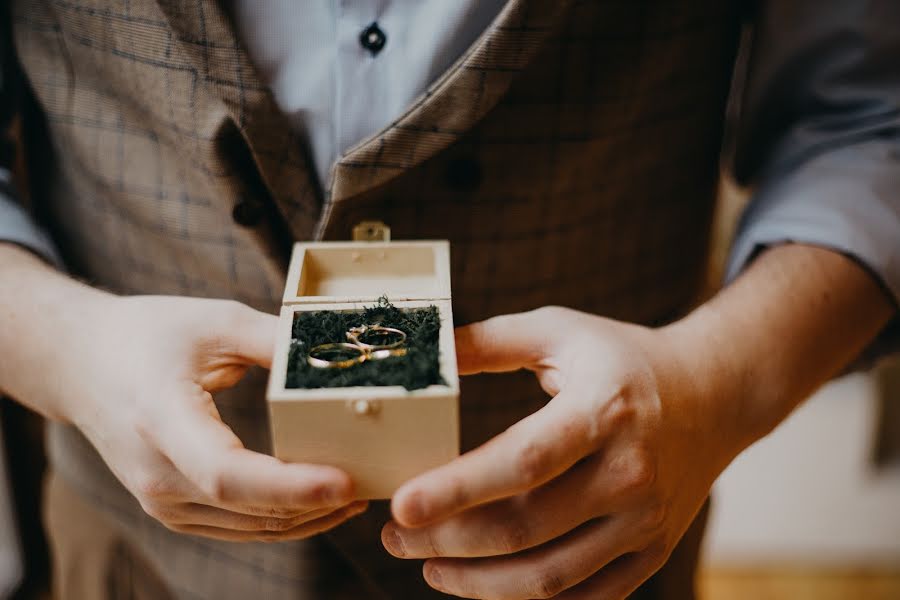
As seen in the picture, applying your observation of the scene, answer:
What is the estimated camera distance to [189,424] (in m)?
0.41

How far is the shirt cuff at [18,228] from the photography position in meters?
0.62

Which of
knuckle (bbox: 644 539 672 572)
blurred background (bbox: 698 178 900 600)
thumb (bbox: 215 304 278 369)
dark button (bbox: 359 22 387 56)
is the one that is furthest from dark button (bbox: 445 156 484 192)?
blurred background (bbox: 698 178 900 600)

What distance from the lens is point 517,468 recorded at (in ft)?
1.32

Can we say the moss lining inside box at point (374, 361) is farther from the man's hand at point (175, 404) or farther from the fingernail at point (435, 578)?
the fingernail at point (435, 578)

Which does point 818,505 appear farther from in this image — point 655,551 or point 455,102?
point 455,102

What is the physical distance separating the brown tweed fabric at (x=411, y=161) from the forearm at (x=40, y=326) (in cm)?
11

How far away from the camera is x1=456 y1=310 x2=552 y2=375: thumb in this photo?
462mm

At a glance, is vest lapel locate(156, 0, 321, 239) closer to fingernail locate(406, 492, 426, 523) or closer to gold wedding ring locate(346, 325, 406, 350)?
gold wedding ring locate(346, 325, 406, 350)

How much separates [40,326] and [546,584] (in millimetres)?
415

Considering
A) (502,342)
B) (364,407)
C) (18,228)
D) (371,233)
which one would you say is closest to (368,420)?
(364,407)

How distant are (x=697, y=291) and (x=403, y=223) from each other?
1.30ft

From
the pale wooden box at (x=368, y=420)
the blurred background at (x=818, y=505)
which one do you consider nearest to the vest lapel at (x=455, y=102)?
the pale wooden box at (x=368, y=420)

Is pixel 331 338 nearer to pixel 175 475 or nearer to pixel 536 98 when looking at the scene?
pixel 175 475

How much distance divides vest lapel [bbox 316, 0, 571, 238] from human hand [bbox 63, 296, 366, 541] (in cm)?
14
